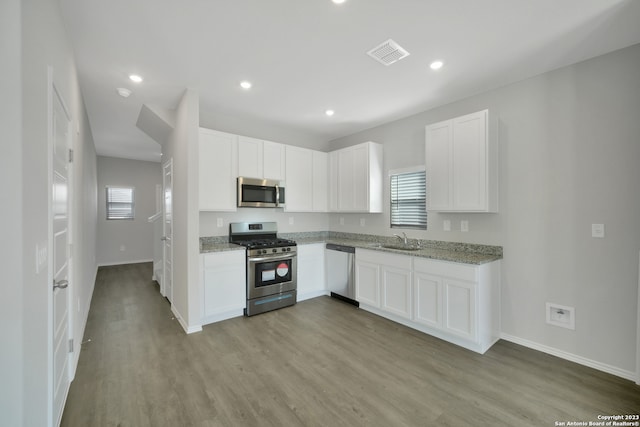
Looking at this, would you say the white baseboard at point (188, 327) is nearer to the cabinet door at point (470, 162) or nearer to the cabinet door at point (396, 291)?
the cabinet door at point (396, 291)

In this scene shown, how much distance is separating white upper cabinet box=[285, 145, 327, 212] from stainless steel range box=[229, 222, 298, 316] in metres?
0.74

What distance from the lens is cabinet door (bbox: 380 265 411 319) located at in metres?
3.28

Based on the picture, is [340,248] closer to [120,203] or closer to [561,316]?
[561,316]

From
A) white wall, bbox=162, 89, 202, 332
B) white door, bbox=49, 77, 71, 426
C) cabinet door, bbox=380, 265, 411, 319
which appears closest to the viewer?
white door, bbox=49, 77, 71, 426

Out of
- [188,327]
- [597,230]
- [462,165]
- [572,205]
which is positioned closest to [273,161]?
[188,327]

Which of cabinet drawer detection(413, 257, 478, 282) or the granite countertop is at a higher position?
the granite countertop

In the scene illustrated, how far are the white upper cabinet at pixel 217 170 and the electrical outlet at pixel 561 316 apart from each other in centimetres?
383

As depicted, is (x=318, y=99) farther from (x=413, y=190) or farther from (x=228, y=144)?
(x=413, y=190)

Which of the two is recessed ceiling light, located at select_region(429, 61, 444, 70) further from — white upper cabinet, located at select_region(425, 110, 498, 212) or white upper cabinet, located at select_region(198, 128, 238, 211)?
white upper cabinet, located at select_region(198, 128, 238, 211)

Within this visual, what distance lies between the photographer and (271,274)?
3867mm

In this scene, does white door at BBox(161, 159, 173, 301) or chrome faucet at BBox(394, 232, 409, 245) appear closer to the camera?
chrome faucet at BBox(394, 232, 409, 245)

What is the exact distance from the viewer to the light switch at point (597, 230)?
2457mm

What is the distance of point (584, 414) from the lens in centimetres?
193

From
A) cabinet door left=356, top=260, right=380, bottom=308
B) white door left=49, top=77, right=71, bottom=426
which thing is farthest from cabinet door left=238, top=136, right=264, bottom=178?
cabinet door left=356, top=260, right=380, bottom=308
